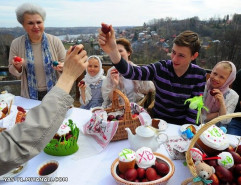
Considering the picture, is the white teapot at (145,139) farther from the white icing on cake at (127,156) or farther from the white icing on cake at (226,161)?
the white icing on cake at (226,161)

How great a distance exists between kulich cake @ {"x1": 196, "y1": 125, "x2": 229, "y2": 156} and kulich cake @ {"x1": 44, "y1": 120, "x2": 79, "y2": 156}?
Answer: 75 centimetres

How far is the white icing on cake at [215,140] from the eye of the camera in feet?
3.15

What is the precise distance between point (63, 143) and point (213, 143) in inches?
33.3

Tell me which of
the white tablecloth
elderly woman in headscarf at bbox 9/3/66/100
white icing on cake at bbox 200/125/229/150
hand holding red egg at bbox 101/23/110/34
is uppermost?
hand holding red egg at bbox 101/23/110/34

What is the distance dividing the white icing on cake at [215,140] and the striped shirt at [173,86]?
0.76 m

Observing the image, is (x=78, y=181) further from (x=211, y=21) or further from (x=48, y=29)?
(x=211, y=21)

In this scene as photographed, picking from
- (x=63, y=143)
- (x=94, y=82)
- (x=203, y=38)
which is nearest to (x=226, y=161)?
(x=63, y=143)

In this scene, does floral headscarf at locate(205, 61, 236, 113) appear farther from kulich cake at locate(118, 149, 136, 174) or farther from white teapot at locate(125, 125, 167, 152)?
kulich cake at locate(118, 149, 136, 174)

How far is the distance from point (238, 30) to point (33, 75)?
3.34 metres

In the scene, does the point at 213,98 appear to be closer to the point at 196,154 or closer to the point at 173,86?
the point at 173,86

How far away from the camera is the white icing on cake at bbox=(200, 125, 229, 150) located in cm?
96

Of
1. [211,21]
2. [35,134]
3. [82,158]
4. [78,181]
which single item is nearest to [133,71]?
[82,158]

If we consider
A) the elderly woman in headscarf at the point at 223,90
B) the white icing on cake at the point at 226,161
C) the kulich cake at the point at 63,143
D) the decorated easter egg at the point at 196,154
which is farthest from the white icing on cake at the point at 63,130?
the elderly woman in headscarf at the point at 223,90

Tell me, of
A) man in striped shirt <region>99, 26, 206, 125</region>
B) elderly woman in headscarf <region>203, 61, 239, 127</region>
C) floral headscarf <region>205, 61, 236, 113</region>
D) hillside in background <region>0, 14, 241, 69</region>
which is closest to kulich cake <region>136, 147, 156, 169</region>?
man in striped shirt <region>99, 26, 206, 125</region>
